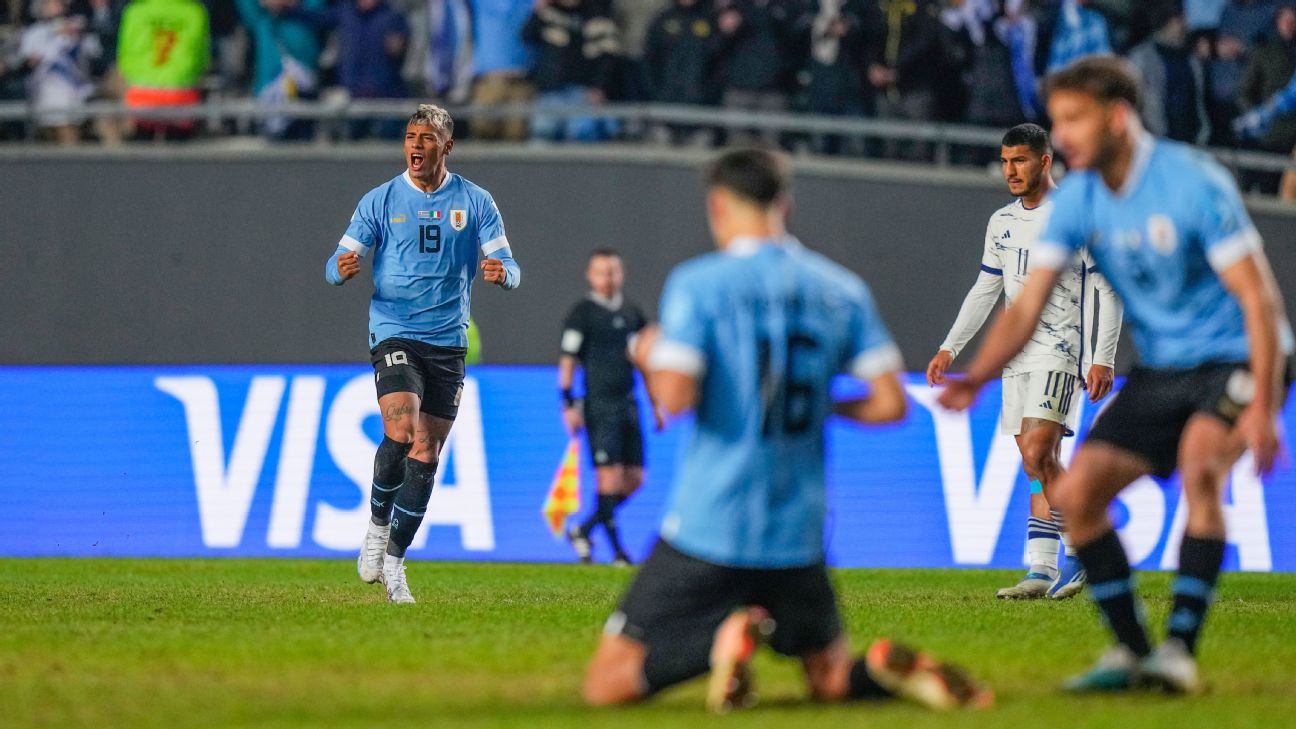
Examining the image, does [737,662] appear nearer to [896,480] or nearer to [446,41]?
[896,480]

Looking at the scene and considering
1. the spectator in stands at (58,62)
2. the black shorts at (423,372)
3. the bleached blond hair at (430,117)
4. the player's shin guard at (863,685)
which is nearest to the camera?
the player's shin guard at (863,685)

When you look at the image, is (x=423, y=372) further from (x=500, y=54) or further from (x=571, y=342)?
(x=500, y=54)

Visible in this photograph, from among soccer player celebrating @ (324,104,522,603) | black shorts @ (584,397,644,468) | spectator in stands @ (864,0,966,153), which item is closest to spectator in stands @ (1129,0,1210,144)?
spectator in stands @ (864,0,966,153)

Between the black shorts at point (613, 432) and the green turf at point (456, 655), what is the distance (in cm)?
269

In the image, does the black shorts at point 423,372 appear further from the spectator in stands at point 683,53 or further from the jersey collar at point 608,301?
the spectator in stands at point 683,53

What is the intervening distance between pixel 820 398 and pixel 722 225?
1.90 feet

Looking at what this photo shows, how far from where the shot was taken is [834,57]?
54.6 ft

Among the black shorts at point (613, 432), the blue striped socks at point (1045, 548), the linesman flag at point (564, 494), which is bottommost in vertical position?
the linesman flag at point (564, 494)

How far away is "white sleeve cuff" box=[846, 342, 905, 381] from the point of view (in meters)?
5.33

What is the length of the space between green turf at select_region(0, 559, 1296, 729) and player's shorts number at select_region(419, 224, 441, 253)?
1.84 meters

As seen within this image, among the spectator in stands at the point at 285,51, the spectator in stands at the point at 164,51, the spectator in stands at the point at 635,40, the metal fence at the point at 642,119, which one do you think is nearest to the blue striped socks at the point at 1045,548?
the metal fence at the point at 642,119

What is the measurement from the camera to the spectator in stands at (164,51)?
16.8 metres

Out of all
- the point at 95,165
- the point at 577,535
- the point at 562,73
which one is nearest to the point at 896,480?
the point at 577,535

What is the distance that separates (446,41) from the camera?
674 inches
